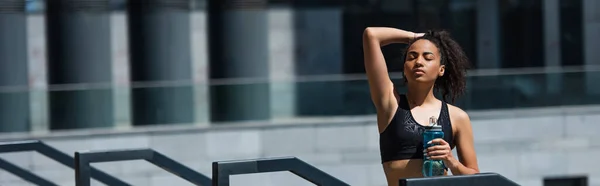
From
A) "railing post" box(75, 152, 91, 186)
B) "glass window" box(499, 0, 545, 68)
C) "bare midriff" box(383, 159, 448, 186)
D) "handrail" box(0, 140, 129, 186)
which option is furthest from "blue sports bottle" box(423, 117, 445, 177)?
"glass window" box(499, 0, 545, 68)

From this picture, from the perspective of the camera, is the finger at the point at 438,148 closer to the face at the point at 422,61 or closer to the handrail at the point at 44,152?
A: the face at the point at 422,61

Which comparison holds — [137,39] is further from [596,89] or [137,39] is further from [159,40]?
[596,89]

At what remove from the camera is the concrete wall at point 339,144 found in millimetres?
15156

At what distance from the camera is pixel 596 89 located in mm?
17109

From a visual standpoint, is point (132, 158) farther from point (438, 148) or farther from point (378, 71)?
point (438, 148)

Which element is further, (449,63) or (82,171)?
(82,171)

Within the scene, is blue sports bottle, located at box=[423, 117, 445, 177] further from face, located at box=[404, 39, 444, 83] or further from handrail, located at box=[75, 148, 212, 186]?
handrail, located at box=[75, 148, 212, 186]

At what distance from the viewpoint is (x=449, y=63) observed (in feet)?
16.4

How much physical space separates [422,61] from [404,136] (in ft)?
Answer: 1.06

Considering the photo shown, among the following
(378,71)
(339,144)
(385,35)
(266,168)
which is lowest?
(339,144)

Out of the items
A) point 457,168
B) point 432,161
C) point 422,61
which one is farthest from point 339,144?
point 432,161

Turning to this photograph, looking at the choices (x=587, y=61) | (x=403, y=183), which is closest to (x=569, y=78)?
(x=587, y=61)

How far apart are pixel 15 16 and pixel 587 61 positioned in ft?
31.3

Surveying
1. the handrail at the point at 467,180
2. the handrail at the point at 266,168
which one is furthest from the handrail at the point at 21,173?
the handrail at the point at 467,180
